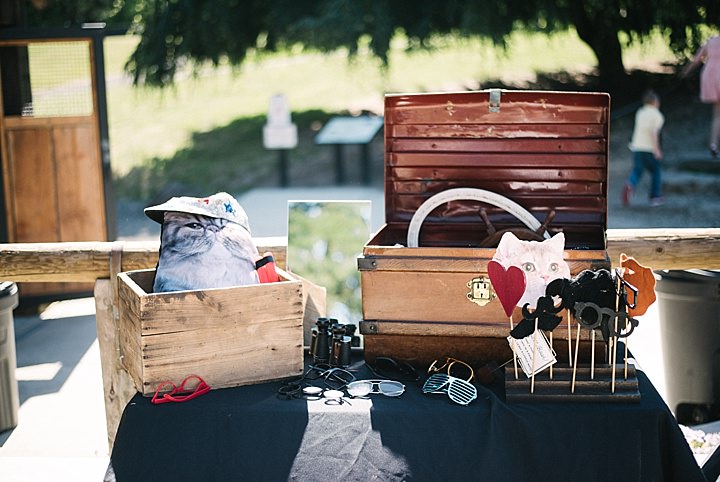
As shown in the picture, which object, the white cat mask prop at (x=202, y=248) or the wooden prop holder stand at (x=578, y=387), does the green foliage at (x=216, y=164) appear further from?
the wooden prop holder stand at (x=578, y=387)

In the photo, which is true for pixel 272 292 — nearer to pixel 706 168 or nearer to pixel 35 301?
pixel 35 301

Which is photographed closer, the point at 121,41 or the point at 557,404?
the point at 557,404

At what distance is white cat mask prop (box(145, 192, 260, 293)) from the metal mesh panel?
4650 millimetres

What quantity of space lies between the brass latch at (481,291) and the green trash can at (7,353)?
2855mm

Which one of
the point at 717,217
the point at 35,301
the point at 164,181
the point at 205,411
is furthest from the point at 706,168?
the point at 205,411

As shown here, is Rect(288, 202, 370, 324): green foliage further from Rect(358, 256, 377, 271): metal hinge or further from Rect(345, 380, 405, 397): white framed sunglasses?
Rect(345, 380, 405, 397): white framed sunglasses

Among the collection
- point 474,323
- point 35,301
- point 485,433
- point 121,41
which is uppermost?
point 121,41

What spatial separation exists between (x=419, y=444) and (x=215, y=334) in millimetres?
660

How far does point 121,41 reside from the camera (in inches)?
974

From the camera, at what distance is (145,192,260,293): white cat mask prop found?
8.37 feet

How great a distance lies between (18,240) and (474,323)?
533 cm

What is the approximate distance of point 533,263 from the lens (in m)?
2.41

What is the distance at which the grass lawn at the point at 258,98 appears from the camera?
47.8ft

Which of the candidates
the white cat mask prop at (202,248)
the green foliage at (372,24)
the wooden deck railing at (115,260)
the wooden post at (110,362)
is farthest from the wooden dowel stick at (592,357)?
the green foliage at (372,24)
